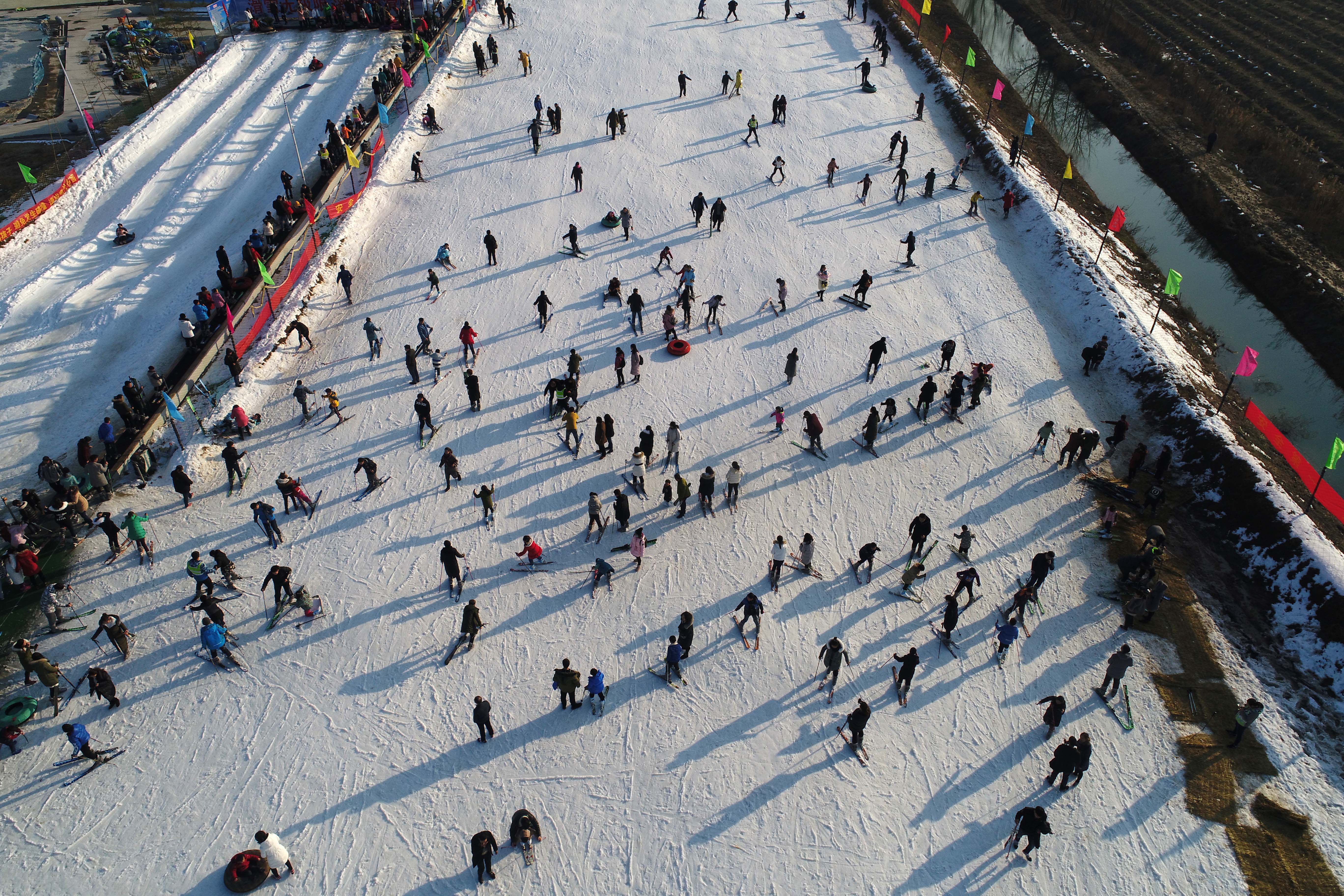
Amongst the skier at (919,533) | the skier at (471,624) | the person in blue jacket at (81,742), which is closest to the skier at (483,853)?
the skier at (471,624)

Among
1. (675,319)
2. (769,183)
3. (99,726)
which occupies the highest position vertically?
(769,183)

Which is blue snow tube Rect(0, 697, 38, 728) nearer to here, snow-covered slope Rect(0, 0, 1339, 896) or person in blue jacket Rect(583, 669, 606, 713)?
snow-covered slope Rect(0, 0, 1339, 896)

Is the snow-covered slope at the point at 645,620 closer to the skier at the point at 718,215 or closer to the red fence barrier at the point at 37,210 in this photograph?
the skier at the point at 718,215

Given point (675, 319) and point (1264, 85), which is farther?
point (1264, 85)

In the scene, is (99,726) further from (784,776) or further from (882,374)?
(882,374)

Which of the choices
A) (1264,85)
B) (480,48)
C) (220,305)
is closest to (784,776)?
(220,305)
